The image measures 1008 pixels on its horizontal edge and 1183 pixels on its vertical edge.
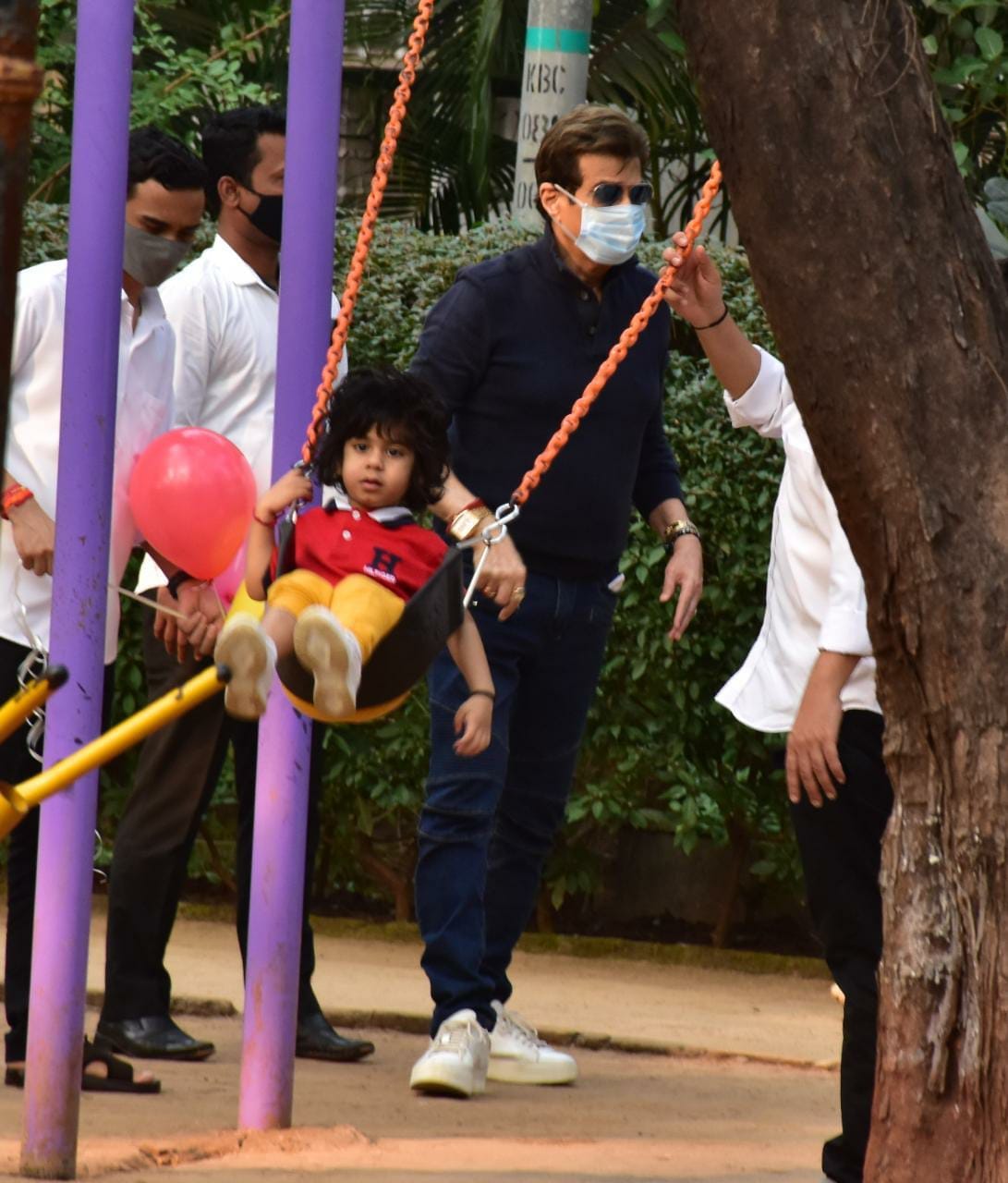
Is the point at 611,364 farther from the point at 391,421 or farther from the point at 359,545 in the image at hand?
the point at 359,545

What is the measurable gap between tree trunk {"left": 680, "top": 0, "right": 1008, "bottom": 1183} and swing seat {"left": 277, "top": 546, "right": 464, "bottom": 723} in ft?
2.10

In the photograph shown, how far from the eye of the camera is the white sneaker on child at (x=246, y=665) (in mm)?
2561

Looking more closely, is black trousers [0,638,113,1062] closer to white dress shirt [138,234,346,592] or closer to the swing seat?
white dress shirt [138,234,346,592]

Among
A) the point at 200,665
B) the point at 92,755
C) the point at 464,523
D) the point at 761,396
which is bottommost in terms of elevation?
the point at 200,665

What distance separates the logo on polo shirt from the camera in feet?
11.3

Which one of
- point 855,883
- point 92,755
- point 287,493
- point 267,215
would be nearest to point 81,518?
point 287,493

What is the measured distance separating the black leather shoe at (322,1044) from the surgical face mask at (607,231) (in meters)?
→ 1.92

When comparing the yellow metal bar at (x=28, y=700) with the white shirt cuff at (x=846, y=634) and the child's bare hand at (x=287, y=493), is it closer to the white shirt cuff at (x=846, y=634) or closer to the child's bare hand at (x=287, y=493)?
the child's bare hand at (x=287, y=493)

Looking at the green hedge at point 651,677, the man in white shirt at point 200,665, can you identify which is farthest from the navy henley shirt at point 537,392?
the green hedge at point 651,677

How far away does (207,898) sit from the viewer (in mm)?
7633

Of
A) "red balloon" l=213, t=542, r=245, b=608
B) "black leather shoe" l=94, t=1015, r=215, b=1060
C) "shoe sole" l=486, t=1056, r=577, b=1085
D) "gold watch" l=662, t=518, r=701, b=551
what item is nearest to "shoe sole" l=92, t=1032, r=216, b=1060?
"black leather shoe" l=94, t=1015, r=215, b=1060

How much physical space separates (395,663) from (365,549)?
11.6 inches

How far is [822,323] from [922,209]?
205 millimetres

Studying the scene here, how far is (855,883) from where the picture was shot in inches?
142
